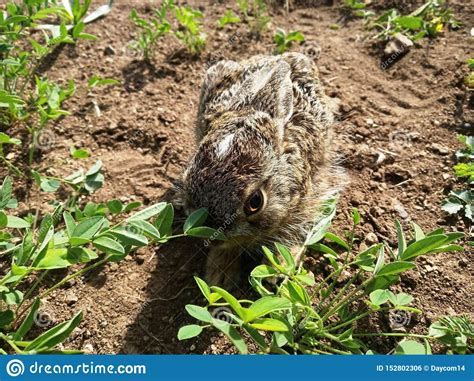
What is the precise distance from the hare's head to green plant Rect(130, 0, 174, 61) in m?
1.83

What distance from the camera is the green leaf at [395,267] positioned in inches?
109

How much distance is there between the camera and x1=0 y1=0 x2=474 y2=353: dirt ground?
357 cm

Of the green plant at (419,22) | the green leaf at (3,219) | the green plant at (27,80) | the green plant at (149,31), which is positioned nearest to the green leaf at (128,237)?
the green leaf at (3,219)

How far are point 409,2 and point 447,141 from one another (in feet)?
8.90

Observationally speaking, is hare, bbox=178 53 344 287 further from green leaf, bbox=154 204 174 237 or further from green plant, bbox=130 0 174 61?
green plant, bbox=130 0 174 61

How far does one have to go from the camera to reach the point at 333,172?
4.71 meters

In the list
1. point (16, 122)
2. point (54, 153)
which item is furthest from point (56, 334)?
point (16, 122)

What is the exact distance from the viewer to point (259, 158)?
11.9 ft

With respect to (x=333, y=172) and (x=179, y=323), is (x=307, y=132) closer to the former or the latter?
(x=333, y=172)

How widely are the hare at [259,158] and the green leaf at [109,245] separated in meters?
0.77

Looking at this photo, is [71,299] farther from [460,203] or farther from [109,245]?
[460,203]

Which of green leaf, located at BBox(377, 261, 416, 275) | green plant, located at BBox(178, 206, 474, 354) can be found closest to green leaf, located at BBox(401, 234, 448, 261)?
green plant, located at BBox(178, 206, 474, 354)

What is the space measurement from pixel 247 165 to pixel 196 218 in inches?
24.3

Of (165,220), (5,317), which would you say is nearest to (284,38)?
(165,220)
